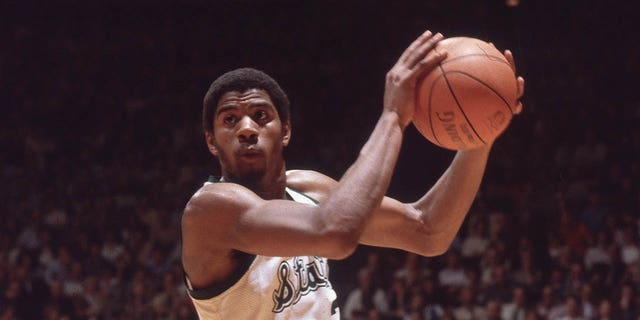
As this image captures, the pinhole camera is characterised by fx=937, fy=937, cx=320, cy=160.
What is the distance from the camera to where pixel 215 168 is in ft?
40.9

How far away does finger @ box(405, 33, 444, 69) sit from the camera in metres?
2.86

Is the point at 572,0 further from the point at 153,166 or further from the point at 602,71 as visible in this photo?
the point at 153,166

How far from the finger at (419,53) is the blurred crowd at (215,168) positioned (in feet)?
19.1

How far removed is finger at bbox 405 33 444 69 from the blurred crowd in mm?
5836

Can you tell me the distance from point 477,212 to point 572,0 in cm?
406

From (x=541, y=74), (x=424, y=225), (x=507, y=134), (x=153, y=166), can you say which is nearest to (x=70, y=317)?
(x=153, y=166)

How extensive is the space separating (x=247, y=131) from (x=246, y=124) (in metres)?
0.03

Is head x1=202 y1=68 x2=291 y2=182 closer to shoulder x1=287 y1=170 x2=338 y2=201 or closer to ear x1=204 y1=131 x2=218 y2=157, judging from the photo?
ear x1=204 y1=131 x2=218 y2=157

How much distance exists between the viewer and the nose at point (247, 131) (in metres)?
3.09

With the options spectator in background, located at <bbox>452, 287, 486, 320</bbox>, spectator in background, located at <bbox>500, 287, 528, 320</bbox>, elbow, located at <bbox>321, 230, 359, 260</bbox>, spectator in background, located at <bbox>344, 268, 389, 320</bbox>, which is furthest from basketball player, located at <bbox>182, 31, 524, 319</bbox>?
spectator in background, located at <bbox>344, 268, 389, 320</bbox>

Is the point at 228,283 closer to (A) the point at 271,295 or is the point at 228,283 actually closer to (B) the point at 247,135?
(A) the point at 271,295

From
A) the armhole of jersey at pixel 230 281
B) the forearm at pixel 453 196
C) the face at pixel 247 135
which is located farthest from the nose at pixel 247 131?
the forearm at pixel 453 196

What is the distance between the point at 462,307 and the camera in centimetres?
885

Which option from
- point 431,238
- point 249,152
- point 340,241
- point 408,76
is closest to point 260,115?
point 249,152
